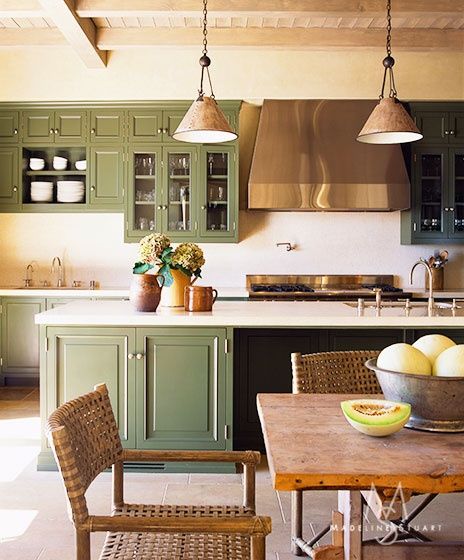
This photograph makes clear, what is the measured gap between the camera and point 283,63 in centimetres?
579

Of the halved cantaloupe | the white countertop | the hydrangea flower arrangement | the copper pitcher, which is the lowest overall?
the halved cantaloupe

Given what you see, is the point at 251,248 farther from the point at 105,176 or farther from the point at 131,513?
Answer: the point at 131,513

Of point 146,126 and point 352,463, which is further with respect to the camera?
point 146,126

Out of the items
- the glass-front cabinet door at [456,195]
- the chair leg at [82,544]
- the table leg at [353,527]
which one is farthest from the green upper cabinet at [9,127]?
the table leg at [353,527]

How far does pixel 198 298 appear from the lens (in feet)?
11.2

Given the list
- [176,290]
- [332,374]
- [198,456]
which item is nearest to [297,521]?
[332,374]

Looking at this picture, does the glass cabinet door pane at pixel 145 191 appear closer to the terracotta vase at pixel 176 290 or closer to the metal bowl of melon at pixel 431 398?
the terracotta vase at pixel 176 290

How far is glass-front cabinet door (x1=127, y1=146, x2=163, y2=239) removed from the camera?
560 cm

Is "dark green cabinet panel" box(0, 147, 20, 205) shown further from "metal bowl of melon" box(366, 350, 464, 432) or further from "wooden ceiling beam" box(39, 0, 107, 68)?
"metal bowl of melon" box(366, 350, 464, 432)

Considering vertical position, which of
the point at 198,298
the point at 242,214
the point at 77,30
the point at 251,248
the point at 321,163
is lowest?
the point at 198,298

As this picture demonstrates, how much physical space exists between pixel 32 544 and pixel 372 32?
4.69 metres

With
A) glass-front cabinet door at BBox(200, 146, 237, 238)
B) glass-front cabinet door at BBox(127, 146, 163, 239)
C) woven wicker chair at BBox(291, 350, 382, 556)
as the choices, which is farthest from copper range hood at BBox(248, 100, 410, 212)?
woven wicker chair at BBox(291, 350, 382, 556)

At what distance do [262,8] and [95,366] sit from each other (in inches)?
113

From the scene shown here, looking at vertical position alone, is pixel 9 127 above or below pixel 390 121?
above
